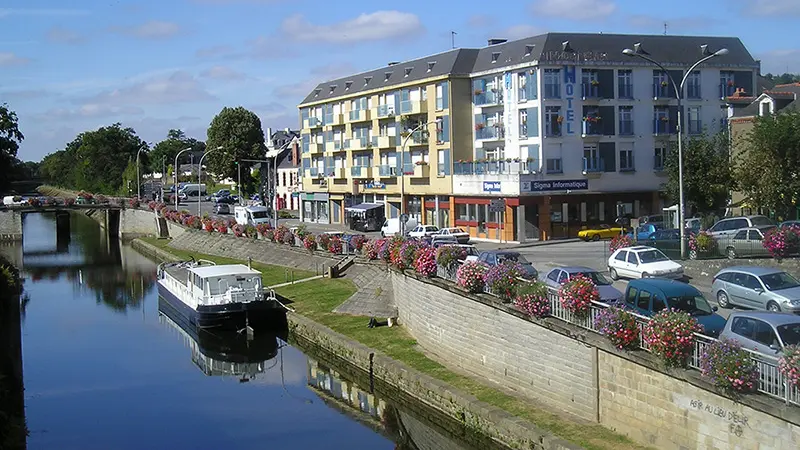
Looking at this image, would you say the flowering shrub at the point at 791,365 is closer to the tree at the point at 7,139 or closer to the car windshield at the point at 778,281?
the car windshield at the point at 778,281

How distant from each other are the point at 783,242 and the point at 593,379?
46.4 ft

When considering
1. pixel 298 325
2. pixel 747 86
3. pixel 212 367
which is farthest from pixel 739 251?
pixel 747 86

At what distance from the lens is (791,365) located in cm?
1519

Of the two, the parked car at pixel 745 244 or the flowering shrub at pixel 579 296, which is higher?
the parked car at pixel 745 244

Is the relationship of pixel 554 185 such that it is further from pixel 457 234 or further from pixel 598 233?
pixel 457 234

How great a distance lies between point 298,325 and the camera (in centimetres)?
3859

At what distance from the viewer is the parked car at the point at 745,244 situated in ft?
109

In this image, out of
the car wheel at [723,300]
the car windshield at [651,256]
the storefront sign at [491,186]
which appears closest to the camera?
the car wheel at [723,300]

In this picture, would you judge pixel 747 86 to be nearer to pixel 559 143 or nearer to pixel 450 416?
pixel 559 143

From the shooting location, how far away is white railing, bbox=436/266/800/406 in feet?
51.8

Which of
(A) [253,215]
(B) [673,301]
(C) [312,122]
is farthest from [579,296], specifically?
(C) [312,122]

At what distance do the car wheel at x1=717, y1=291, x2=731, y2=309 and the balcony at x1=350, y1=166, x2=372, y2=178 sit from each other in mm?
51874

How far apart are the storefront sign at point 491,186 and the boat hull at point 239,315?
23.0 meters

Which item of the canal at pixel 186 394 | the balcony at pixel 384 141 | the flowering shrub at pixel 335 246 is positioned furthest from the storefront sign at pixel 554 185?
the canal at pixel 186 394
